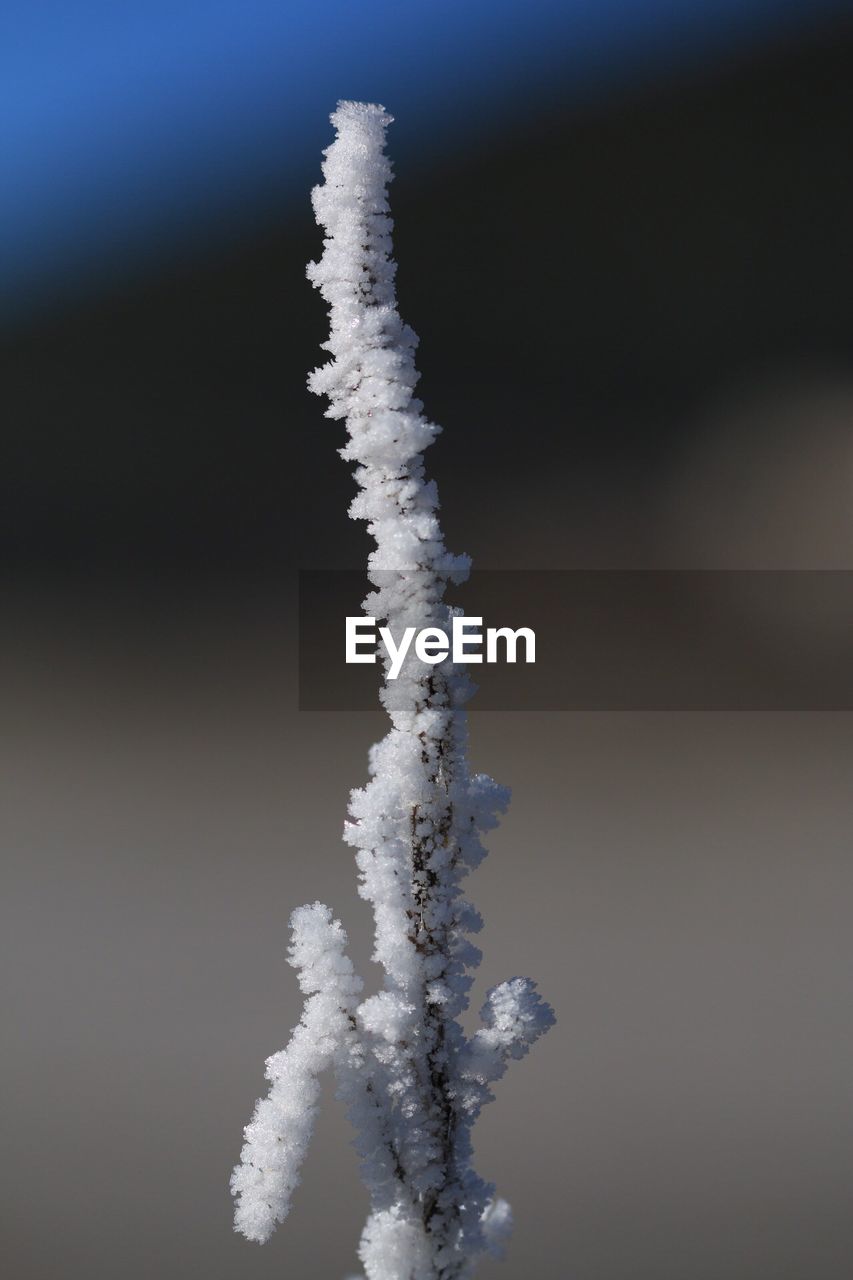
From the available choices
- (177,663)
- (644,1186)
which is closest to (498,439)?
(177,663)

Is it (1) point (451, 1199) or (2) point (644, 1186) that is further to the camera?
(2) point (644, 1186)

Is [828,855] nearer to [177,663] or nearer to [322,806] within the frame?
[322,806]

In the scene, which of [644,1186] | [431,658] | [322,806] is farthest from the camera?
[322,806]

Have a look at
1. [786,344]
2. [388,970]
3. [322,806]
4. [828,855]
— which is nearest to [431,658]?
[388,970]

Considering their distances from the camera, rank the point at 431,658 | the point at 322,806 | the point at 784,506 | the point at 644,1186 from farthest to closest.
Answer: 1. the point at 784,506
2. the point at 322,806
3. the point at 644,1186
4. the point at 431,658

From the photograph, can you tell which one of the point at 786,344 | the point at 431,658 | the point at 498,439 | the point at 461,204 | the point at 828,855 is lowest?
the point at 431,658

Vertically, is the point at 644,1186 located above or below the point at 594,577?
below

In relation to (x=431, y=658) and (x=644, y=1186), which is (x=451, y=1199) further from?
(x=644, y=1186)
